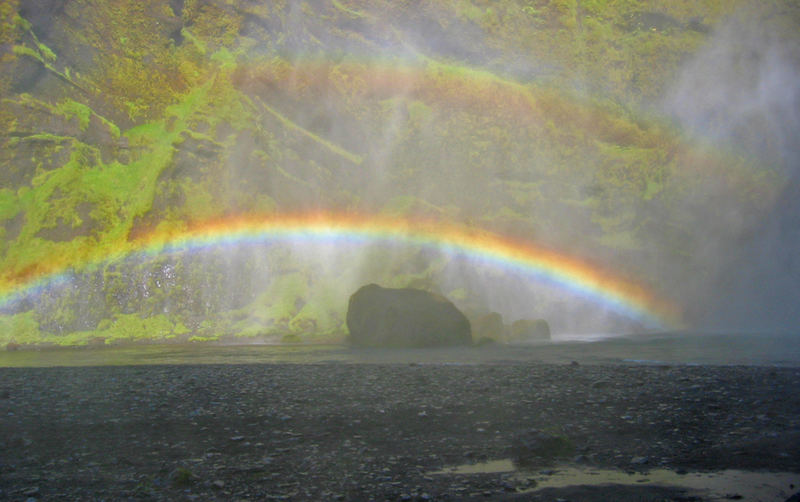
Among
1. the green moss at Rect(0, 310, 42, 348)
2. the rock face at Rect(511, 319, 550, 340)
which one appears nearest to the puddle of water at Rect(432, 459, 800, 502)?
the rock face at Rect(511, 319, 550, 340)

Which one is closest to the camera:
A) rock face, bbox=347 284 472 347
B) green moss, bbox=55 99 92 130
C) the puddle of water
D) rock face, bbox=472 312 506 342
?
the puddle of water

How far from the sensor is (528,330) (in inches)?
1425

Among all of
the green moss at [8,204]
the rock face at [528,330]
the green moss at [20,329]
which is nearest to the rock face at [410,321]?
the rock face at [528,330]

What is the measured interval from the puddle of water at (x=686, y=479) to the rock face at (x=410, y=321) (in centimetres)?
2261

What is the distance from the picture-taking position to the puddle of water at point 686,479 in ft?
18.2

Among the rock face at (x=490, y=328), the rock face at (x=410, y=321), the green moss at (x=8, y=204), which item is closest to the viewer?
the rock face at (x=410, y=321)

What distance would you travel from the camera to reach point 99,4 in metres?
54.5

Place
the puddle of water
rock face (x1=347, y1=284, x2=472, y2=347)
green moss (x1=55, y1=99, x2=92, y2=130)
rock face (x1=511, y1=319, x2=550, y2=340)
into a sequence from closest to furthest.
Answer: the puddle of water < rock face (x1=347, y1=284, x2=472, y2=347) < rock face (x1=511, y1=319, x2=550, y2=340) < green moss (x1=55, y1=99, x2=92, y2=130)

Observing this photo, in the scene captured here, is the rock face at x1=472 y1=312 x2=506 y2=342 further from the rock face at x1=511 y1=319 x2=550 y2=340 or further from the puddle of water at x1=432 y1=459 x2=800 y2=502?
the puddle of water at x1=432 y1=459 x2=800 y2=502

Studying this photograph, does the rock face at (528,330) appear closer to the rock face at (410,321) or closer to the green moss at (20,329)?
the rock face at (410,321)

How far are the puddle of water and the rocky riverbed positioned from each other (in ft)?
0.19

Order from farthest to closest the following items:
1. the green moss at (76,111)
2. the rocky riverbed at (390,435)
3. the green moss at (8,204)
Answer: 1. the green moss at (76,111)
2. the green moss at (8,204)
3. the rocky riverbed at (390,435)

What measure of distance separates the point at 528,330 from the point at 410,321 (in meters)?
9.86

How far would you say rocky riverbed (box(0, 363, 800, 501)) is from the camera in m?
6.09
